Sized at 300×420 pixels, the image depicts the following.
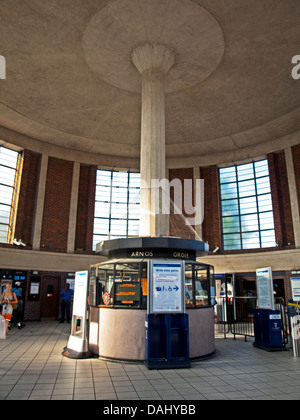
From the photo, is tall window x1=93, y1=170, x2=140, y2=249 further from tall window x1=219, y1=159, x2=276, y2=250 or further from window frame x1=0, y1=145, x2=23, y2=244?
tall window x1=219, y1=159, x2=276, y2=250

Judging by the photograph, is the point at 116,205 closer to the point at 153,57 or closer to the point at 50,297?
the point at 50,297

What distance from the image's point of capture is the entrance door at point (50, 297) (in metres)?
→ 16.1

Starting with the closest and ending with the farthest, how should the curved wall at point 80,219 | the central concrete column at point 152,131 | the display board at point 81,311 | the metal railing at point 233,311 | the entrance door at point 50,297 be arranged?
the display board at point 81,311, the central concrete column at point 152,131, the metal railing at point 233,311, the curved wall at point 80,219, the entrance door at point 50,297

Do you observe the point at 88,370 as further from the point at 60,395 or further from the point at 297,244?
the point at 297,244

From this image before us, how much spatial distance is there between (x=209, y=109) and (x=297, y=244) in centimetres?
807

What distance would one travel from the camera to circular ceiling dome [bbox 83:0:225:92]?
10039 millimetres

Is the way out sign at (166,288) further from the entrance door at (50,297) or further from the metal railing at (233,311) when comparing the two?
the entrance door at (50,297)

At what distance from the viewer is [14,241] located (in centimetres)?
1574

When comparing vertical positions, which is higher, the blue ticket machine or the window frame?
the window frame

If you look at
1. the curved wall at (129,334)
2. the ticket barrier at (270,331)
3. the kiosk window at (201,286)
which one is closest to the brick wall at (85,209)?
the curved wall at (129,334)

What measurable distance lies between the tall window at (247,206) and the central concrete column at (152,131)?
848 centimetres

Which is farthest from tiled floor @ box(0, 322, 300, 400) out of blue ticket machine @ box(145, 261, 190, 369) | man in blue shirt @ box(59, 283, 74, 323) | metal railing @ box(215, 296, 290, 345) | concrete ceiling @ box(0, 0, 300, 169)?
concrete ceiling @ box(0, 0, 300, 169)

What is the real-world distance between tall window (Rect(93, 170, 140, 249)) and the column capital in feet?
27.9
